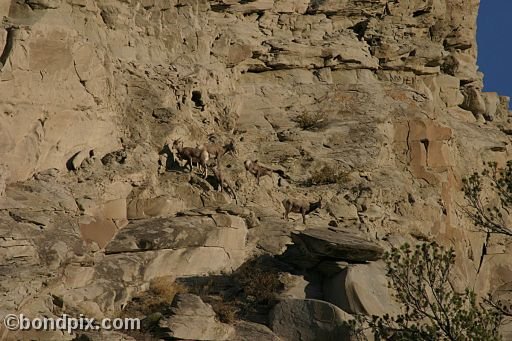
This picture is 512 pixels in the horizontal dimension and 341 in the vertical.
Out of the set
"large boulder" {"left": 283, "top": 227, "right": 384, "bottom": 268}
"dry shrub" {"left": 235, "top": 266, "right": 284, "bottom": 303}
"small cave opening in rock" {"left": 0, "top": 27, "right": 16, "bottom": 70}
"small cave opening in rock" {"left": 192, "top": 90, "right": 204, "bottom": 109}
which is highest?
"small cave opening in rock" {"left": 192, "top": 90, "right": 204, "bottom": 109}

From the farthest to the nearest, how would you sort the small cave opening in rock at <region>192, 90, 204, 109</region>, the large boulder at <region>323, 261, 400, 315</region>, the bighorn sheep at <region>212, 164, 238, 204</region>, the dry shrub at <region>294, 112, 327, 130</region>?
the dry shrub at <region>294, 112, 327, 130</region> → the small cave opening in rock at <region>192, 90, 204, 109</region> → the bighorn sheep at <region>212, 164, 238, 204</region> → the large boulder at <region>323, 261, 400, 315</region>

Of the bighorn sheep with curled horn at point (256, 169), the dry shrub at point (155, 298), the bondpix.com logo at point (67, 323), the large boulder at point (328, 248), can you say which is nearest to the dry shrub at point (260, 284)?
the large boulder at point (328, 248)

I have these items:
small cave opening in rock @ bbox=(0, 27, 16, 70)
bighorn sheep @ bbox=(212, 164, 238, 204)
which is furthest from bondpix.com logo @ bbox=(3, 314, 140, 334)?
small cave opening in rock @ bbox=(0, 27, 16, 70)

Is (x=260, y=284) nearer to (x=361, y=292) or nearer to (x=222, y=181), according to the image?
(x=361, y=292)

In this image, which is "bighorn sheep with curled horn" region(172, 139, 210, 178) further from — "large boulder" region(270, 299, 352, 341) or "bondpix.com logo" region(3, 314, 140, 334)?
"bondpix.com logo" region(3, 314, 140, 334)

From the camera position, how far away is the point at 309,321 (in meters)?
17.3

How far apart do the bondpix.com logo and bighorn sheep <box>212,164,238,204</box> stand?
515 centimetres

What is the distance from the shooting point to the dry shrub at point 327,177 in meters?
23.4

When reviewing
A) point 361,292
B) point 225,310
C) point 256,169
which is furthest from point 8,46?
point 361,292

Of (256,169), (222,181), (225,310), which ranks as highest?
(256,169)

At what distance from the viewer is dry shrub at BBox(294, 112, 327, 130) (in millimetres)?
25297

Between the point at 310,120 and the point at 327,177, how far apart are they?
241 cm

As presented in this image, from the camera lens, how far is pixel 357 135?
24875mm

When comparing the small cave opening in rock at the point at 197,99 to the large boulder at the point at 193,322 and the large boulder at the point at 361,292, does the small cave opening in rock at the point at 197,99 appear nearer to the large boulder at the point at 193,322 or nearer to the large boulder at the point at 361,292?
the large boulder at the point at 361,292
